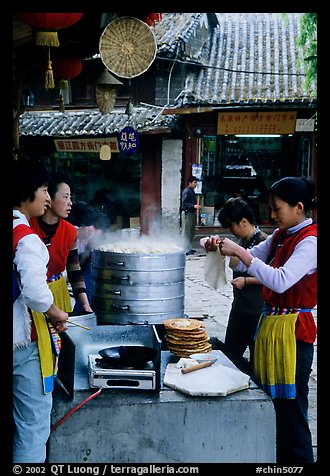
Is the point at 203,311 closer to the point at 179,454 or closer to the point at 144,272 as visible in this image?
the point at 144,272

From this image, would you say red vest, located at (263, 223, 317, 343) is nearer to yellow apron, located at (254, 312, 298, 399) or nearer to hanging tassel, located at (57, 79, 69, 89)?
yellow apron, located at (254, 312, 298, 399)

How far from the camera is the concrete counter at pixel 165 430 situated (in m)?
3.63

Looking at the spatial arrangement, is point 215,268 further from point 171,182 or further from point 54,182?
point 171,182

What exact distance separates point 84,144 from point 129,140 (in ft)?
14.1

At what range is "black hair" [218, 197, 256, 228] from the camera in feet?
16.3

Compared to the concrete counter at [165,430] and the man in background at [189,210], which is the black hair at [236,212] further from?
the man in background at [189,210]

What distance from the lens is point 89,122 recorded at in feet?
59.6

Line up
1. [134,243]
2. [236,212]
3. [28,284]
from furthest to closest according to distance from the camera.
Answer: [134,243], [236,212], [28,284]

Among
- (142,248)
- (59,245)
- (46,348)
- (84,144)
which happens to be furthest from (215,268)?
(84,144)

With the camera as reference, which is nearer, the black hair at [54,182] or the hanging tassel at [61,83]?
the black hair at [54,182]

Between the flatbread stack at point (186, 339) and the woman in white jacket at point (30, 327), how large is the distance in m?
1.30

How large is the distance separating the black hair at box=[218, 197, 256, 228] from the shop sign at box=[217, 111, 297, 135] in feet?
41.2

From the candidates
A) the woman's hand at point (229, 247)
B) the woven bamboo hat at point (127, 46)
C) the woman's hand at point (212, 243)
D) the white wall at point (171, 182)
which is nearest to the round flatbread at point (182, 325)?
the woman's hand at point (212, 243)
